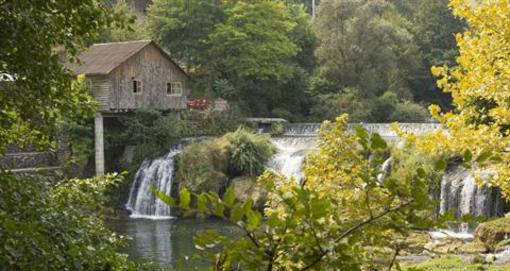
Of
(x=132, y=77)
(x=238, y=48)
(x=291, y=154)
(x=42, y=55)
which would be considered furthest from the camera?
(x=238, y=48)

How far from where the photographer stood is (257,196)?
866 inches

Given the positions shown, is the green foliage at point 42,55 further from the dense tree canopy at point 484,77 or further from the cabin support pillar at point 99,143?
the cabin support pillar at point 99,143

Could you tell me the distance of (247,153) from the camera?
23719 millimetres

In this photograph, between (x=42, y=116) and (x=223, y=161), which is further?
(x=223, y=161)

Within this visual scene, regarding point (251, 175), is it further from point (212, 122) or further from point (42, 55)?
point (42, 55)

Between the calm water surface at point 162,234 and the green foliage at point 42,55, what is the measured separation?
10.5 meters

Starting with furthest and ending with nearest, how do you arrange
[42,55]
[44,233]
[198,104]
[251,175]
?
1. [198,104]
2. [251,175]
3. [42,55]
4. [44,233]

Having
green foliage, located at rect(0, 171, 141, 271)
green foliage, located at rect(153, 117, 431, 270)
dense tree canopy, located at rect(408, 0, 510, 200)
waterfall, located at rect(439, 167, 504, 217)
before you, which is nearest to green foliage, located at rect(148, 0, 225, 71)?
waterfall, located at rect(439, 167, 504, 217)

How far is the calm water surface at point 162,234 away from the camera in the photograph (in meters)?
16.5

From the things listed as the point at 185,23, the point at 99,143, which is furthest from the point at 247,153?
the point at 185,23

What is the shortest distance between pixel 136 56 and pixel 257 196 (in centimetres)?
882

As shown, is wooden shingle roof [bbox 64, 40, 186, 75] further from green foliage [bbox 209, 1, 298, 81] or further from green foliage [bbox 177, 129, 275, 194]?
green foliage [bbox 209, 1, 298, 81]

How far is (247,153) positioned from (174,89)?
657 cm

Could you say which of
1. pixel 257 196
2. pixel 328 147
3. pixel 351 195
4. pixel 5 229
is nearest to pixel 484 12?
pixel 328 147
